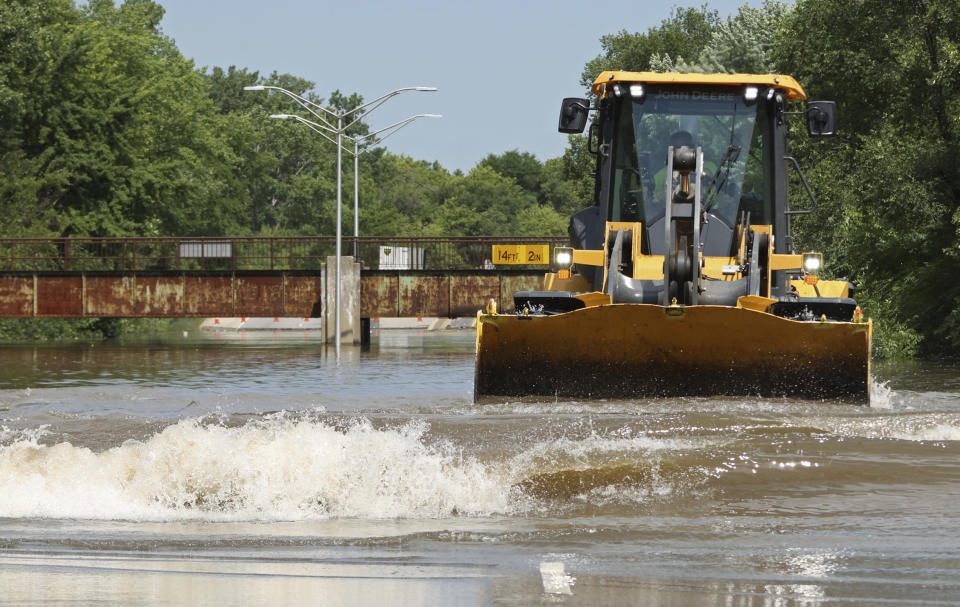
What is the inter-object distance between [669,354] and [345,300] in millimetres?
32481

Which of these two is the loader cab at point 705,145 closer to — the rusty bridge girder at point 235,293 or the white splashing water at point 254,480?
the white splashing water at point 254,480

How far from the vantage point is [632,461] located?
957 cm

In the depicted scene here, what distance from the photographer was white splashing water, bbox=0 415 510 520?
858cm

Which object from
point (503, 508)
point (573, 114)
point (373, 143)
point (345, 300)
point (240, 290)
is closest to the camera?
point (503, 508)

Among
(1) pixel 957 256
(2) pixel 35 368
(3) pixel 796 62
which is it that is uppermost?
(3) pixel 796 62

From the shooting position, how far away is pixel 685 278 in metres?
13.6

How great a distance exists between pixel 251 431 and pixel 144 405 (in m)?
8.37

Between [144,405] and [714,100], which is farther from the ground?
[714,100]

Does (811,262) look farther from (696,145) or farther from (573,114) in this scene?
(573,114)

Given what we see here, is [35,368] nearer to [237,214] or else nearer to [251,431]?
[251,431]

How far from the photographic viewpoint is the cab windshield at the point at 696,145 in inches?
585

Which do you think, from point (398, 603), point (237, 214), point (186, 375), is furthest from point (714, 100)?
point (237, 214)

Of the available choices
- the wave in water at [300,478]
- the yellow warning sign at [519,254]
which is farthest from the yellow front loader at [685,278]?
the yellow warning sign at [519,254]

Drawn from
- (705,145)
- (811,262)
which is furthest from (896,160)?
(811,262)
